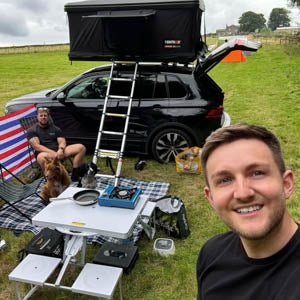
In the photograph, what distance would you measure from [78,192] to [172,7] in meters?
3.67

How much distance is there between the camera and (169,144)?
627 cm

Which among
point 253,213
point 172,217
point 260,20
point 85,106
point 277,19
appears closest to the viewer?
point 253,213

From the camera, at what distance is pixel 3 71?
23594 mm

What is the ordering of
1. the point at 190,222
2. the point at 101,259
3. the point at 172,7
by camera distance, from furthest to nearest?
1. the point at 172,7
2. the point at 190,222
3. the point at 101,259

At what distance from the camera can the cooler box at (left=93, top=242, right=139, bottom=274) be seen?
3.41 m

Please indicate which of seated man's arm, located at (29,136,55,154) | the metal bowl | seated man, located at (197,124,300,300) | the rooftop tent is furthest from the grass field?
the rooftop tent

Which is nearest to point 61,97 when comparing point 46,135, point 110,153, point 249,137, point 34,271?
point 46,135

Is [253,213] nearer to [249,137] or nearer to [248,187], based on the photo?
[248,187]

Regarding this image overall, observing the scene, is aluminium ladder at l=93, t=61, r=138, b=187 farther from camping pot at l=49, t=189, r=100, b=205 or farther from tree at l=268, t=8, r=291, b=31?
Answer: tree at l=268, t=8, r=291, b=31

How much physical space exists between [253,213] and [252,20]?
141 m

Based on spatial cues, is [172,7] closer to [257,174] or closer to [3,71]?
[257,174]

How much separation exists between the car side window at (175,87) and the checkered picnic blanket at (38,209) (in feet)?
5.41

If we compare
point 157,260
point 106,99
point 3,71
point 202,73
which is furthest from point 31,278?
point 3,71

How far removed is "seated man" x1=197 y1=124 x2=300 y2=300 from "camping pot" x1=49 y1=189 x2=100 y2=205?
2276 mm
